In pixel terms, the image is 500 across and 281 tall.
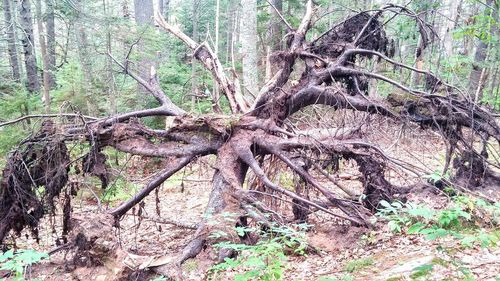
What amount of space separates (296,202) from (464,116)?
246cm

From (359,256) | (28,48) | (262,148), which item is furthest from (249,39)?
(28,48)

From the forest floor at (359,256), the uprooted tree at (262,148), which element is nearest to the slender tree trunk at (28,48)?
the forest floor at (359,256)

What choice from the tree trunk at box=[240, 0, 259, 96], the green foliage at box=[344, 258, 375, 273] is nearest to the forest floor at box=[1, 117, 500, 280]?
the green foliage at box=[344, 258, 375, 273]

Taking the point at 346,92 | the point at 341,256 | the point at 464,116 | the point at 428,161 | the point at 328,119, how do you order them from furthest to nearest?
the point at 428,161
the point at 328,119
the point at 346,92
the point at 464,116
the point at 341,256

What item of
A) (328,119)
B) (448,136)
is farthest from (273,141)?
(448,136)

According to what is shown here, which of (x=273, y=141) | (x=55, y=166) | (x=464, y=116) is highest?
(x=464, y=116)

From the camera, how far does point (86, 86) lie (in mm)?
10898

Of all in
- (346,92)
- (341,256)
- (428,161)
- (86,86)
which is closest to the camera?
(341,256)

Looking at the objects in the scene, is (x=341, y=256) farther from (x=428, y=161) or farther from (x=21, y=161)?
(x=428, y=161)

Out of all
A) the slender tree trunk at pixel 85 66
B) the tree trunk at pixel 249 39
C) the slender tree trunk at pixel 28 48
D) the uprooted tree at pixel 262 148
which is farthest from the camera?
the slender tree trunk at pixel 28 48

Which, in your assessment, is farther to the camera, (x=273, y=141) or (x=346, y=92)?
(x=346, y=92)

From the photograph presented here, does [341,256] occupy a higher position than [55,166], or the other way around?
[55,166]

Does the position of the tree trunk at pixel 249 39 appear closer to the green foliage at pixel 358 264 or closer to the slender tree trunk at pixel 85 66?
the slender tree trunk at pixel 85 66

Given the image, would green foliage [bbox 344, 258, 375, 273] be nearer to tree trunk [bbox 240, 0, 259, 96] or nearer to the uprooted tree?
the uprooted tree
